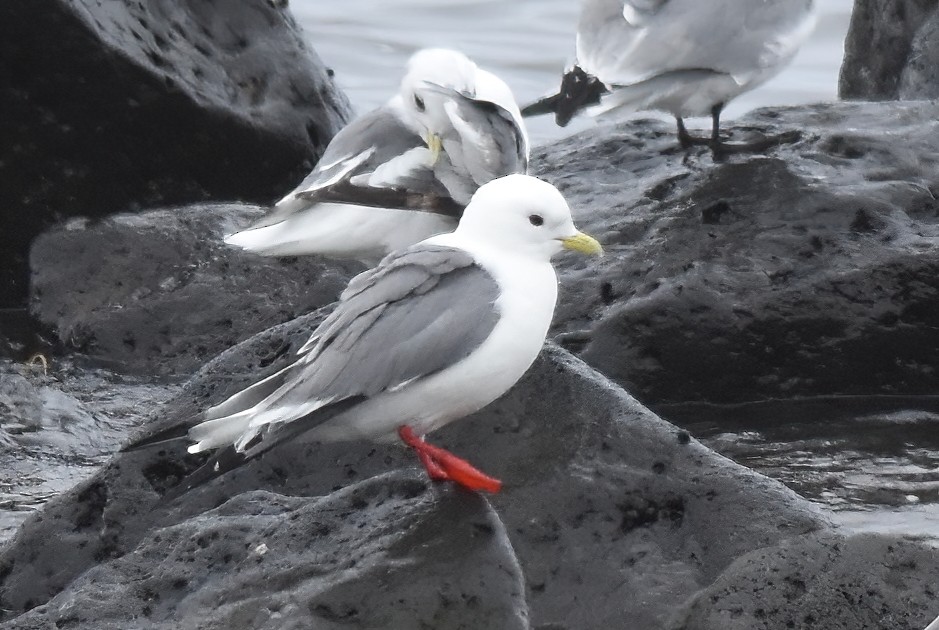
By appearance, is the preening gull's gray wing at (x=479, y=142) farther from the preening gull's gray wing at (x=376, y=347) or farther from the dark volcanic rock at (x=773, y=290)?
the preening gull's gray wing at (x=376, y=347)

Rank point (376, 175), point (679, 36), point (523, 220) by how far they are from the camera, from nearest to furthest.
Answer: point (523, 220) < point (376, 175) < point (679, 36)

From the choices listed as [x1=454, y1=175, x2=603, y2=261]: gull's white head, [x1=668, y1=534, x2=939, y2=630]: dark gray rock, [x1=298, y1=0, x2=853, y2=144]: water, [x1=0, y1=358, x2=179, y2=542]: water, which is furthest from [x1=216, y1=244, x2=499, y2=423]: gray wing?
[x1=298, y1=0, x2=853, y2=144]: water

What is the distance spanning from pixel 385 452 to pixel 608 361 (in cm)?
151

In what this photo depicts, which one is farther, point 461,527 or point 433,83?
point 433,83

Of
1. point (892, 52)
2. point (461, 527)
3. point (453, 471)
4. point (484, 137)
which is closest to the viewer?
point (461, 527)

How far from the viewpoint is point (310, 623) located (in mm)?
3662

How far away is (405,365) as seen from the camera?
4.31 metres

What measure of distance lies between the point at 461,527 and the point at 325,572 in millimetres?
399

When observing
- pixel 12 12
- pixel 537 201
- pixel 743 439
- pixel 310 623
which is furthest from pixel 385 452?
pixel 12 12

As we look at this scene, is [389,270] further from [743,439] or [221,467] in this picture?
[743,439]

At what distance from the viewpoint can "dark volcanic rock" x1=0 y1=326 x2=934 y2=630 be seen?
3869mm

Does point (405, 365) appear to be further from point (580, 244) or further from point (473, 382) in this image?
point (580, 244)

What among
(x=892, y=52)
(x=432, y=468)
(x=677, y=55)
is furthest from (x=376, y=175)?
(x=892, y=52)

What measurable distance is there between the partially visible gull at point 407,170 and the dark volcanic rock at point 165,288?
0.38m
